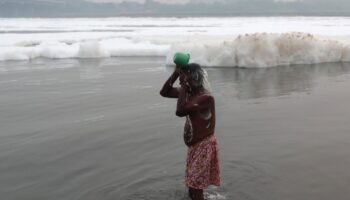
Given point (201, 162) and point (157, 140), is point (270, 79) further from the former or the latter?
point (201, 162)

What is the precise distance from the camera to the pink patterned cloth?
17.0 feet

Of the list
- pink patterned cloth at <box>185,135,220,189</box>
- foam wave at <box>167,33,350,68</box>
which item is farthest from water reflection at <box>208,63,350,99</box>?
pink patterned cloth at <box>185,135,220,189</box>

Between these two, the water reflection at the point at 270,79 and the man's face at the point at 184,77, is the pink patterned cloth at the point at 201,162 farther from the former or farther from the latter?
the water reflection at the point at 270,79

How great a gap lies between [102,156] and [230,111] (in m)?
3.47

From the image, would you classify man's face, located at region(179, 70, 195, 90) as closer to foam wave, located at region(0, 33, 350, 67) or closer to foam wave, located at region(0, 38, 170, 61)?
foam wave, located at region(0, 33, 350, 67)

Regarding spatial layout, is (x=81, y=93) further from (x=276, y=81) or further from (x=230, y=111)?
(x=276, y=81)

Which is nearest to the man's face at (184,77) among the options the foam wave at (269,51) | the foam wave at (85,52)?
the foam wave at (269,51)

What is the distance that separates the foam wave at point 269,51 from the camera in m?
18.0

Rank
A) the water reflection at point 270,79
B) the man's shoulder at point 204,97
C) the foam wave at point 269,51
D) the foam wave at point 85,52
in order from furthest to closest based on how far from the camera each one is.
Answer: the foam wave at point 85,52, the foam wave at point 269,51, the water reflection at point 270,79, the man's shoulder at point 204,97

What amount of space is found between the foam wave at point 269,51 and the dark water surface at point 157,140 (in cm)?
350

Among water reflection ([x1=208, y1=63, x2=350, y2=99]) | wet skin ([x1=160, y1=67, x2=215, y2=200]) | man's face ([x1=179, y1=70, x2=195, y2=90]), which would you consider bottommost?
water reflection ([x1=208, y1=63, x2=350, y2=99])

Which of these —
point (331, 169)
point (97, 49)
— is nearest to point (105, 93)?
point (331, 169)

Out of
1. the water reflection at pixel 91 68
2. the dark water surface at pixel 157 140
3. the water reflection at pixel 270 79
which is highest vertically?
the water reflection at pixel 91 68

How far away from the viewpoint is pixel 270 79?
14.4 metres
